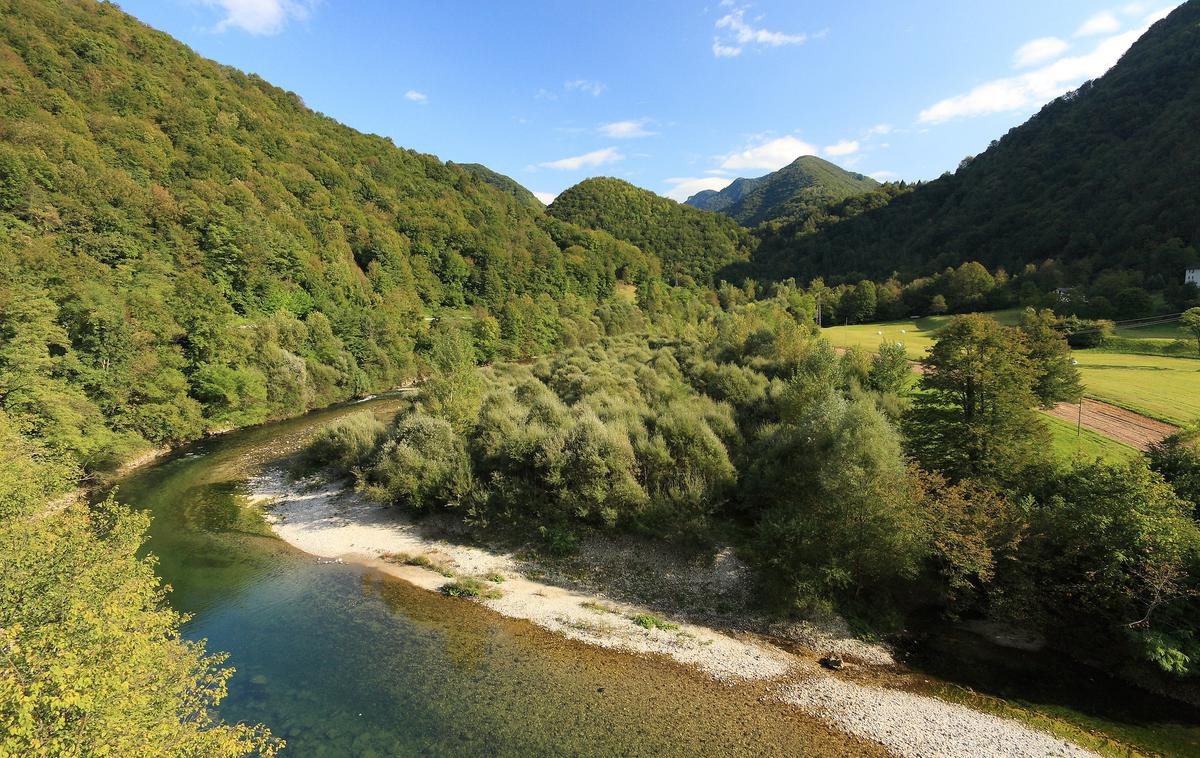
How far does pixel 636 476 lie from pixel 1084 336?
47.7 m

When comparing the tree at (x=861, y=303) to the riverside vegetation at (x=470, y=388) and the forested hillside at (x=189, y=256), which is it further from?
the forested hillside at (x=189, y=256)

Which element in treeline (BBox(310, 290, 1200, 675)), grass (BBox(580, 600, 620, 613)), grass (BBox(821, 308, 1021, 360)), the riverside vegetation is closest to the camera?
the riverside vegetation

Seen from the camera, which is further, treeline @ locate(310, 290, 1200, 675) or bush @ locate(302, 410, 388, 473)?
bush @ locate(302, 410, 388, 473)

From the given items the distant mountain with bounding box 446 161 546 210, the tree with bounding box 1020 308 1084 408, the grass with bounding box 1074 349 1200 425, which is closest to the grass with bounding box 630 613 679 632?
the tree with bounding box 1020 308 1084 408

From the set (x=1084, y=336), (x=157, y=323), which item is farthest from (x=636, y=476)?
(x=1084, y=336)

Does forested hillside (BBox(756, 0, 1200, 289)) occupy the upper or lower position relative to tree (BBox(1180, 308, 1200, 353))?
upper

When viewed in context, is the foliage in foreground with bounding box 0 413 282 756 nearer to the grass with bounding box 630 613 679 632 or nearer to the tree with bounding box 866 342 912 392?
the grass with bounding box 630 613 679 632

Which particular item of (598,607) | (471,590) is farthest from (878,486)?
(471,590)

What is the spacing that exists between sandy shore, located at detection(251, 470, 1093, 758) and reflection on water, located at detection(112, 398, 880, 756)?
0.79 metres

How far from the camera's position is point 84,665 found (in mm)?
7977

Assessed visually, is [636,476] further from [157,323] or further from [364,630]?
[157,323]

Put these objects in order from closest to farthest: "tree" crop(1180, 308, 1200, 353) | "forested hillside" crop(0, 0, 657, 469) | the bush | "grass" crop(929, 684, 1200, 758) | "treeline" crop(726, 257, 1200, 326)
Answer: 1. "grass" crop(929, 684, 1200, 758)
2. the bush
3. "forested hillside" crop(0, 0, 657, 469)
4. "tree" crop(1180, 308, 1200, 353)
5. "treeline" crop(726, 257, 1200, 326)

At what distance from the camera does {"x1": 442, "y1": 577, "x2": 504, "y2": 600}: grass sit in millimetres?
20094

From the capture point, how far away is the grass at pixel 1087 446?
20016mm
